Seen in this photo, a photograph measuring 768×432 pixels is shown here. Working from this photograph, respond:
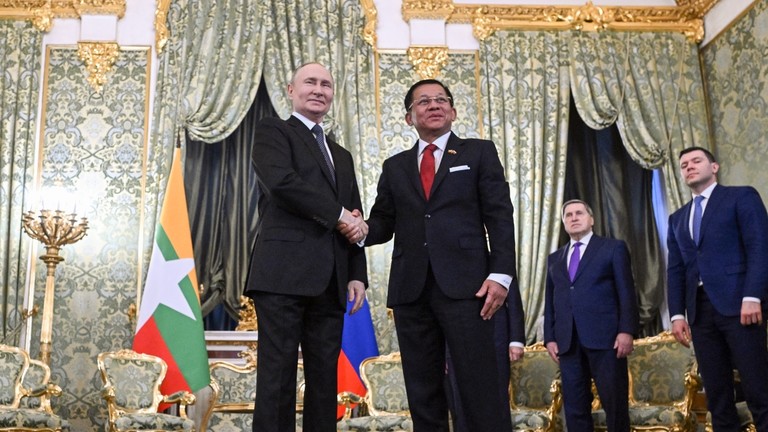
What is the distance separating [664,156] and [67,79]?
16.6ft

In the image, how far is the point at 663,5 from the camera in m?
7.71

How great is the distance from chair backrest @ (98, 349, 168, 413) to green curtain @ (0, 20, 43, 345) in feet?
4.40

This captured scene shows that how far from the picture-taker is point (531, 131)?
7.23 m

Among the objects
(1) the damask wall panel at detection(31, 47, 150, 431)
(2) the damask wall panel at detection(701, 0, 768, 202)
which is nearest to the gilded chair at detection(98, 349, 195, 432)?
(1) the damask wall panel at detection(31, 47, 150, 431)

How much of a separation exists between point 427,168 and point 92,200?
14.7ft

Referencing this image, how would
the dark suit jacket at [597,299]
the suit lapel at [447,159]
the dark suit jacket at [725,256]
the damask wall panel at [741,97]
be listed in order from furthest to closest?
the damask wall panel at [741,97] → the dark suit jacket at [597,299] → the dark suit jacket at [725,256] → the suit lapel at [447,159]

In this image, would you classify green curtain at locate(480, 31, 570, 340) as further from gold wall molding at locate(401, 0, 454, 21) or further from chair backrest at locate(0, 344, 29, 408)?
chair backrest at locate(0, 344, 29, 408)

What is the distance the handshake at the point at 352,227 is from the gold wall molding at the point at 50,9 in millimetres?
5028

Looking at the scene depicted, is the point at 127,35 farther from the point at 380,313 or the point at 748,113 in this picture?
the point at 748,113

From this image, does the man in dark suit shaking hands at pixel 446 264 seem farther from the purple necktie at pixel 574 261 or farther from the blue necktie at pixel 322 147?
the purple necktie at pixel 574 261

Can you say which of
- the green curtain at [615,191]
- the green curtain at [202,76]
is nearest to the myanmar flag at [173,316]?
the green curtain at [202,76]

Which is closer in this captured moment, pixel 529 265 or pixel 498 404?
pixel 498 404

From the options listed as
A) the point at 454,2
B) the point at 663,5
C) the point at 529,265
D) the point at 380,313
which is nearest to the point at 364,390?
the point at 380,313

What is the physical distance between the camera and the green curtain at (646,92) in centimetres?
729
